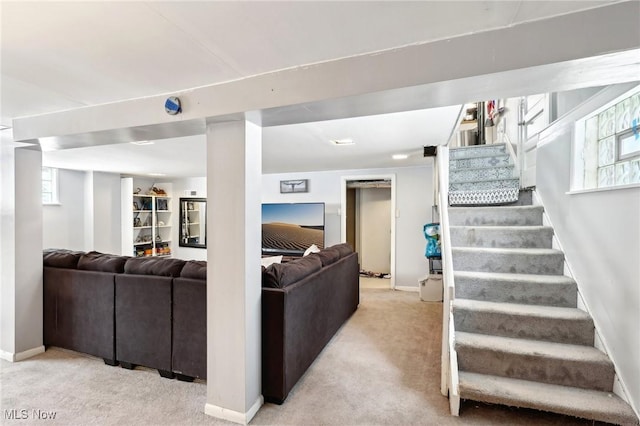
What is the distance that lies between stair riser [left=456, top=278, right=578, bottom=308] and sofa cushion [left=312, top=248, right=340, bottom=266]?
1189mm

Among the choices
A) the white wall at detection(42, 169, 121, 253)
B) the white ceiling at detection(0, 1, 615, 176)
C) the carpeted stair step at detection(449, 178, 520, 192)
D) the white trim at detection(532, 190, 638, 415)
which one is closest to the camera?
the white ceiling at detection(0, 1, 615, 176)

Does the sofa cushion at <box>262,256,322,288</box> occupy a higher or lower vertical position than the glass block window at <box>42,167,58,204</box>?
lower

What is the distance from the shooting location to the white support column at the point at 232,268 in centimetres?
187

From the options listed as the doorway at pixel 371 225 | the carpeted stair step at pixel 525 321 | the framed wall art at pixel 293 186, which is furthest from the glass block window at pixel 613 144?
the framed wall art at pixel 293 186

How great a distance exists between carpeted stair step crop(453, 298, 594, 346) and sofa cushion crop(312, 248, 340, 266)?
120 centimetres

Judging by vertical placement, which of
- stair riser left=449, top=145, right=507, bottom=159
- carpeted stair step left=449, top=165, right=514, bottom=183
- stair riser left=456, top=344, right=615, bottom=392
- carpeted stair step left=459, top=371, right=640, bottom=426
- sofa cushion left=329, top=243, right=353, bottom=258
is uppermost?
stair riser left=449, top=145, right=507, bottom=159

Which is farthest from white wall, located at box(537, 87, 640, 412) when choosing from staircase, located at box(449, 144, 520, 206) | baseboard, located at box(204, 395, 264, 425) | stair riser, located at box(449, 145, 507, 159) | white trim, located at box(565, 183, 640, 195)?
baseboard, located at box(204, 395, 264, 425)

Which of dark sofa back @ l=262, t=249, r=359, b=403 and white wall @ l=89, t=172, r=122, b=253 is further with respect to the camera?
white wall @ l=89, t=172, r=122, b=253

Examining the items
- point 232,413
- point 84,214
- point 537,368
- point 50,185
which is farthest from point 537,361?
point 50,185

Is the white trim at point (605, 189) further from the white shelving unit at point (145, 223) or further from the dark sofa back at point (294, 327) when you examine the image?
the white shelving unit at point (145, 223)

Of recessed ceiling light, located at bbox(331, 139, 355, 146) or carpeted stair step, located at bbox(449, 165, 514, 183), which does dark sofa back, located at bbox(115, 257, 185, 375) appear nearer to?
recessed ceiling light, located at bbox(331, 139, 355, 146)

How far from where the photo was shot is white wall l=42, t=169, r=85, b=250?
5070 millimetres

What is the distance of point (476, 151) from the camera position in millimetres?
4020

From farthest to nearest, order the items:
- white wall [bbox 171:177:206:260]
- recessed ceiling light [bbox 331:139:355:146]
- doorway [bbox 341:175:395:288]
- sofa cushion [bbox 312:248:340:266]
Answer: white wall [bbox 171:177:206:260], doorway [bbox 341:175:395:288], recessed ceiling light [bbox 331:139:355:146], sofa cushion [bbox 312:248:340:266]
